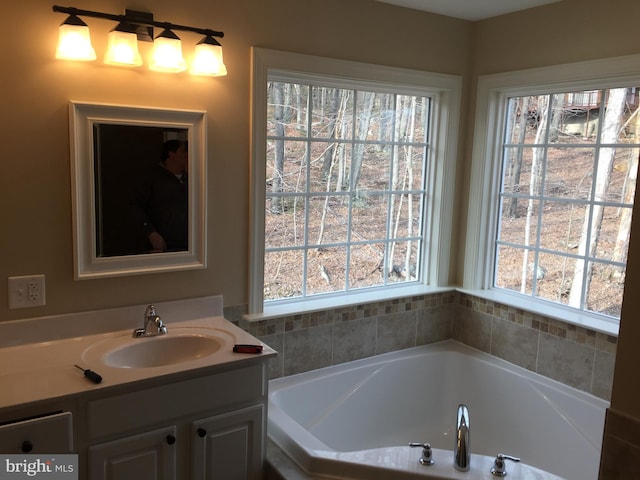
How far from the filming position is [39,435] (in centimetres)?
167

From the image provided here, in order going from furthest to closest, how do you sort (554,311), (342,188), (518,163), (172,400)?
1. (518,163)
2. (342,188)
3. (554,311)
4. (172,400)

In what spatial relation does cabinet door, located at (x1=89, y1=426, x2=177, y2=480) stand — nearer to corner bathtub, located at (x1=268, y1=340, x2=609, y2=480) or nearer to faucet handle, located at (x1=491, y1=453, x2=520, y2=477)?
corner bathtub, located at (x1=268, y1=340, x2=609, y2=480)

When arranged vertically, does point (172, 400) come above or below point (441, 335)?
above

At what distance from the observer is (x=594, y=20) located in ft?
8.64

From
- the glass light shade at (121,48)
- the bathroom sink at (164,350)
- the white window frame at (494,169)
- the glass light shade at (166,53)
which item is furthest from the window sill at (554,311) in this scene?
the glass light shade at (121,48)

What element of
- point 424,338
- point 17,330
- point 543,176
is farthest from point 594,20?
point 17,330

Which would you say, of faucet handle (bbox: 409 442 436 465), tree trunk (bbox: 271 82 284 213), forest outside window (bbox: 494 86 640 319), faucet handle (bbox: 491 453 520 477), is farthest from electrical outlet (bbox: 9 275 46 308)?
forest outside window (bbox: 494 86 640 319)

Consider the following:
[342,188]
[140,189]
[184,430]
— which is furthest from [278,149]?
[184,430]

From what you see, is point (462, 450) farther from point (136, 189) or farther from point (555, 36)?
point (555, 36)

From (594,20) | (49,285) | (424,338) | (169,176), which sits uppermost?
(594,20)

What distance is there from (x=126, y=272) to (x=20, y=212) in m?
0.45

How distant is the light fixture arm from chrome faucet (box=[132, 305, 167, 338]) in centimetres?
112

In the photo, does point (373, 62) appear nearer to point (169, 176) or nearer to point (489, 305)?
point (169, 176)

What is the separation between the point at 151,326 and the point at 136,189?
1.84 ft
